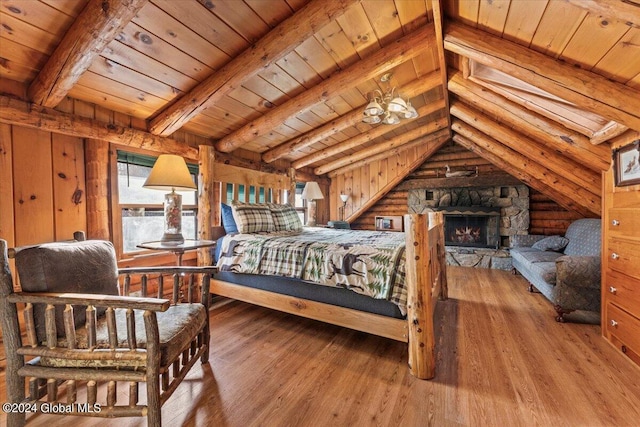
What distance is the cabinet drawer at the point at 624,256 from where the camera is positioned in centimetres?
183

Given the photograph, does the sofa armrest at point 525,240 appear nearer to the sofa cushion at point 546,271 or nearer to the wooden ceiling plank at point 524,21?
the sofa cushion at point 546,271

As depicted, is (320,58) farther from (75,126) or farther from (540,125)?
(540,125)

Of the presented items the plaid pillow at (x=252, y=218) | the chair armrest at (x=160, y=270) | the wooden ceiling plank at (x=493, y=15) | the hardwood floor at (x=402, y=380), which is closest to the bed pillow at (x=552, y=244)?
the hardwood floor at (x=402, y=380)

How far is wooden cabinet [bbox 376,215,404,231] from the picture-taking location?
587 centimetres

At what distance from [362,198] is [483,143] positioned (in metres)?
2.42

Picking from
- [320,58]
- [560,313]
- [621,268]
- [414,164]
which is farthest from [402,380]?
[414,164]

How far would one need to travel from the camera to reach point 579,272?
2486 millimetres

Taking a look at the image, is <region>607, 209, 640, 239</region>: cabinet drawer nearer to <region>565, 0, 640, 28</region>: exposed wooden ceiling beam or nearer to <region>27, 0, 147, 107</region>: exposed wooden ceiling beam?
<region>565, 0, 640, 28</region>: exposed wooden ceiling beam

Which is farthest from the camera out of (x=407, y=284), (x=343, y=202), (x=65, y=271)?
(x=343, y=202)

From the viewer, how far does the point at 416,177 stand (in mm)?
5836

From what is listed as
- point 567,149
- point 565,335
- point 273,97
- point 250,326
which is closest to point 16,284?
point 250,326

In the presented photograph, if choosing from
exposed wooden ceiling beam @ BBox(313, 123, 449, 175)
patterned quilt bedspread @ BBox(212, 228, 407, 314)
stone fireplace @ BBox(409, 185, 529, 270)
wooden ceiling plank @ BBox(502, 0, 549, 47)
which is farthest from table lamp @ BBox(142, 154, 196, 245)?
stone fireplace @ BBox(409, 185, 529, 270)

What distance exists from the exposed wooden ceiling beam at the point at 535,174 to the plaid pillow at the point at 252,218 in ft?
11.4

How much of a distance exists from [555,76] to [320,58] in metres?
1.74
